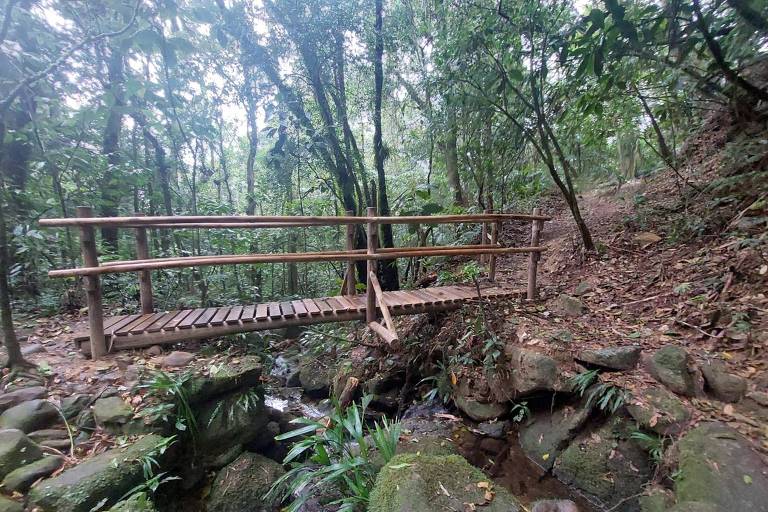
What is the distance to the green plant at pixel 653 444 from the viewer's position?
2508 millimetres

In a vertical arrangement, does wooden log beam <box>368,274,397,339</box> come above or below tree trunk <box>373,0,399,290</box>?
below

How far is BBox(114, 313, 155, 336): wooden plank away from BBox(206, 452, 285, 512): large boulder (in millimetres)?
1586

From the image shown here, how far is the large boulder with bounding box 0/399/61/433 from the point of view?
2.39m

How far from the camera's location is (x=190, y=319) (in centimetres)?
358

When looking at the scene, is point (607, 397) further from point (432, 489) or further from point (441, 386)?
point (441, 386)

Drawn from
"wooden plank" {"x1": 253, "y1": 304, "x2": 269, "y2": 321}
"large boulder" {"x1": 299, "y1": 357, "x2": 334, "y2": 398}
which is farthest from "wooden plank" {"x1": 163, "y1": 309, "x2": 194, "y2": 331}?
"large boulder" {"x1": 299, "y1": 357, "x2": 334, "y2": 398}

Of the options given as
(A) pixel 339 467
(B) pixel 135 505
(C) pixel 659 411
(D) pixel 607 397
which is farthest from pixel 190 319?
(C) pixel 659 411

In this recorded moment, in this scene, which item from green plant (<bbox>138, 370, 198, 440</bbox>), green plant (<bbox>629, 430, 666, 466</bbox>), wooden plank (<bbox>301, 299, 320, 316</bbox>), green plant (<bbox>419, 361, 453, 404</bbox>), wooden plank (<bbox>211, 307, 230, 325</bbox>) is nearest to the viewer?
green plant (<bbox>629, 430, 666, 466</bbox>)

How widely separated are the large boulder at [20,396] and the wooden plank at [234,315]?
1.44 m

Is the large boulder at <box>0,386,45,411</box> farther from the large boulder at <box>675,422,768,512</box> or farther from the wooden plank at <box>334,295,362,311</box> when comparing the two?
the large boulder at <box>675,422,768,512</box>

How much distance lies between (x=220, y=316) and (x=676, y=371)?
4.33 meters

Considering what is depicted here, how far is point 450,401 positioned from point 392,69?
6694 millimetres

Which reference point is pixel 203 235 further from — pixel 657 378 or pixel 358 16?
pixel 657 378

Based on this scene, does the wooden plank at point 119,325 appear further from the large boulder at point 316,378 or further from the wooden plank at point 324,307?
the large boulder at point 316,378
